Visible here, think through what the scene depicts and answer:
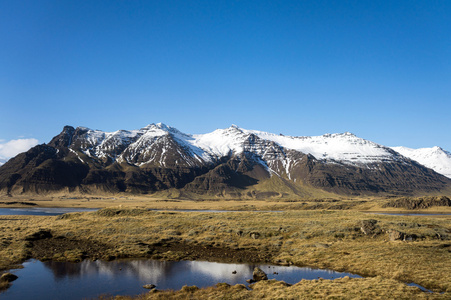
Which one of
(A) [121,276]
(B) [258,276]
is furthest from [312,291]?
(A) [121,276]

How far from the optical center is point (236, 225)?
70000 millimetres

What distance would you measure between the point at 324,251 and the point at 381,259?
862 centimetres

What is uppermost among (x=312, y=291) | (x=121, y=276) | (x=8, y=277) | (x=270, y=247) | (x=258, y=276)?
(x=312, y=291)

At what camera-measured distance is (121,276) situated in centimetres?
4009

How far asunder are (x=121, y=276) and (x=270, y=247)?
2607cm

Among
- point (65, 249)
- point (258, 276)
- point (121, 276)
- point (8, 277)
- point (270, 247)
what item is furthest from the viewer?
point (270, 247)

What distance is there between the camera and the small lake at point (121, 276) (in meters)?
34.9

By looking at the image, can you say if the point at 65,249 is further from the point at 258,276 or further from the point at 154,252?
the point at 258,276

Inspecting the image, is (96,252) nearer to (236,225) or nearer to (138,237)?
(138,237)

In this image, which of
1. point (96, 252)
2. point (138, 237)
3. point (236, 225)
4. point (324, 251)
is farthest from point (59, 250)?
point (324, 251)

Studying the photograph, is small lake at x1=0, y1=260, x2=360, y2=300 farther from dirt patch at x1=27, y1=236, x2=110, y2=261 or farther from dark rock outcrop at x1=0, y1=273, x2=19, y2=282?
dirt patch at x1=27, y1=236, x2=110, y2=261

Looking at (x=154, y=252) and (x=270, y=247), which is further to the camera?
(x=270, y=247)

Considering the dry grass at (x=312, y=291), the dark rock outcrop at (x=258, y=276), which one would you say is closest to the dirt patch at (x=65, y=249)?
the dry grass at (x=312, y=291)

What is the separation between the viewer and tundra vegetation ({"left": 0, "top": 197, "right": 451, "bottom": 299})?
3322cm
